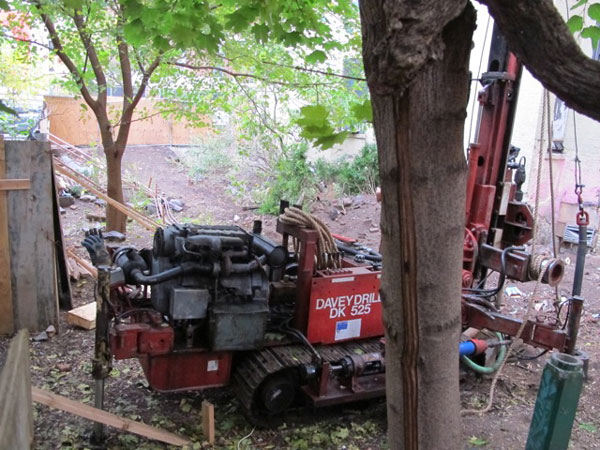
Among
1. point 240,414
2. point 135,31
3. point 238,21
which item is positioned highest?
point 238,21

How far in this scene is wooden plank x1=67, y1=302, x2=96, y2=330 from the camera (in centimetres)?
628

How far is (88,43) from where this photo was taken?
8.25 m

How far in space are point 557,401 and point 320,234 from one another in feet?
9.35

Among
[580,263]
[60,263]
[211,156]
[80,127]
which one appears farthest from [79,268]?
[80,127]

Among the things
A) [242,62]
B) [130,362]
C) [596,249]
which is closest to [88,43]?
[242,62]

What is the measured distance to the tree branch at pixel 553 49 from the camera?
158 cm

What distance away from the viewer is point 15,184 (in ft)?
19.2

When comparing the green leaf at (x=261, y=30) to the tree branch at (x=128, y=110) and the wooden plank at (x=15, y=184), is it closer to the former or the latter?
the wooden plank at (x=15, y=184)

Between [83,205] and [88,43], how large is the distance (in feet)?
21.7

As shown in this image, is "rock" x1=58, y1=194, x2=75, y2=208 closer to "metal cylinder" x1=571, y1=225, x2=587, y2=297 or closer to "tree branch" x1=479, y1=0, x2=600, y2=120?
"metal cylinder" x1=571, y1=225, x2=587, y2=297

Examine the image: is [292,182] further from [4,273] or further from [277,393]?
[277,393]

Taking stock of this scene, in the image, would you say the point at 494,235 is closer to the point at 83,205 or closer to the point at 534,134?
the point at 534,134

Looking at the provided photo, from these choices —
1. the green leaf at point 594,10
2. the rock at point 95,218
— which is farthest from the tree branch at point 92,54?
the green leaf at point 594,10

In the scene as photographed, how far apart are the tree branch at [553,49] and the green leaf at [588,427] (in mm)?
4342
